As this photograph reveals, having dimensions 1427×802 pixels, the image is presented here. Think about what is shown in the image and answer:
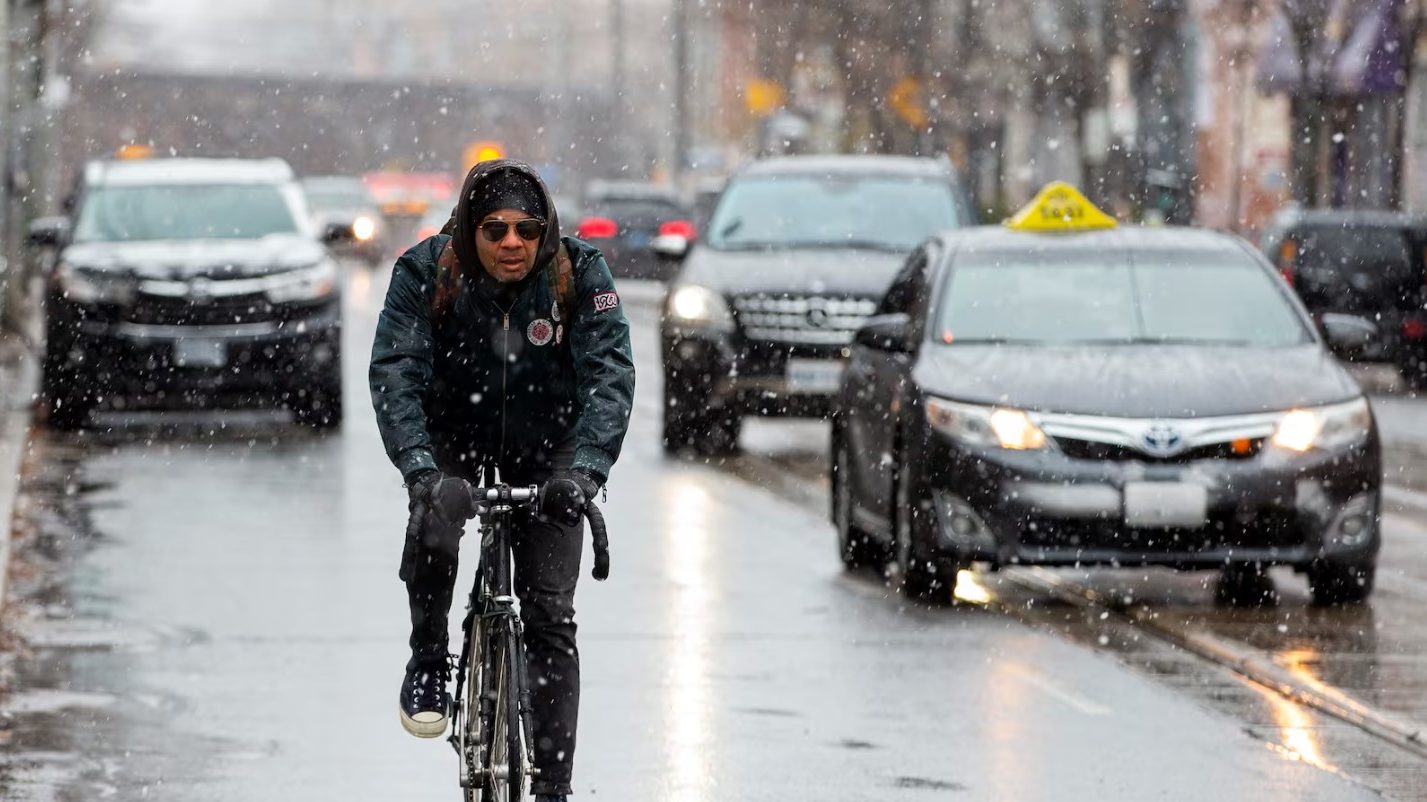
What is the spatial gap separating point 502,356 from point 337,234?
13.7 meters

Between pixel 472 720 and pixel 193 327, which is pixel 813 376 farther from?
pixel 472 720

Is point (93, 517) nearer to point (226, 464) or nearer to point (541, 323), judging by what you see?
point (226, 464)

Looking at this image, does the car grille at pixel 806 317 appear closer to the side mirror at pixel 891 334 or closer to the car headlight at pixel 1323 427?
the side mirror at pixel 891 334

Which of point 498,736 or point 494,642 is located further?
point 494,642

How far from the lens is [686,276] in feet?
59.6

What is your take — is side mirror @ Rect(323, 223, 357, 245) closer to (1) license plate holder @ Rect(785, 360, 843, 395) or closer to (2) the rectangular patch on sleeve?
(1) license plate holder @ Rect(785, 360, 843, 395)

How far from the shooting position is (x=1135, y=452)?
10953 millimetres

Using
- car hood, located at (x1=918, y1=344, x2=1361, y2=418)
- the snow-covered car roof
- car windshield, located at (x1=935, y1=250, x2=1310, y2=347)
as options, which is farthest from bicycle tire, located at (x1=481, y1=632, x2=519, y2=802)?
the snow-covered car roof

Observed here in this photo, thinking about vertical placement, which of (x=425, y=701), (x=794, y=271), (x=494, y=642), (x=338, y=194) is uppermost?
(x=494, y=642)

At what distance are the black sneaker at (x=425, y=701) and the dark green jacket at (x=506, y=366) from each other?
51 cm

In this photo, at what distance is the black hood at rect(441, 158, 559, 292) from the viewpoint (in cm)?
635

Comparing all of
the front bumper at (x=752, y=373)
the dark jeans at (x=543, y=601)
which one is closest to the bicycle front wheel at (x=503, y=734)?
the dark jeans at (x=543, y=601)

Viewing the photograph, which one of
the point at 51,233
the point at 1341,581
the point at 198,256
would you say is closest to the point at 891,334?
the point at 1341,581

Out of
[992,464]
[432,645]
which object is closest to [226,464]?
[992,464]
